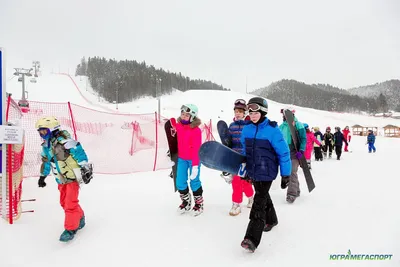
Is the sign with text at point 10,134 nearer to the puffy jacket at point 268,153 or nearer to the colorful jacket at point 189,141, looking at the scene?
the colorful jacket at point 189,141

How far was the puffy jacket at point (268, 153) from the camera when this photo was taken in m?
3.16

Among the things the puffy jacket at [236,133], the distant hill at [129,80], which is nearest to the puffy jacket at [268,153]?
the puffy jacket at [236,133]

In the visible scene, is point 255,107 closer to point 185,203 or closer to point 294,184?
point 185,203

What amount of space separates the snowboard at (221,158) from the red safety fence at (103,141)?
14.2ft

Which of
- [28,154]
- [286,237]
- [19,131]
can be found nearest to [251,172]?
Answer: [286,237]

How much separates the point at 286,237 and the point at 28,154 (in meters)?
7.38

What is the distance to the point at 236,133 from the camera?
448 centimetres

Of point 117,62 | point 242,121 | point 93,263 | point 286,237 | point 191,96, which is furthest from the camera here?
point 117,62

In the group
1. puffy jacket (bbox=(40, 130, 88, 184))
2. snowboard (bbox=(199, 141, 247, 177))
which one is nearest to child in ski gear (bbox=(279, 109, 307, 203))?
snowboard (bbox=(199, 141, 247, 177))

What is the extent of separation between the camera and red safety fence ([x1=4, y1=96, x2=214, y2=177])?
26.4 ft

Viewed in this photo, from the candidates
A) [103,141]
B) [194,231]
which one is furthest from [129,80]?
[194,231]

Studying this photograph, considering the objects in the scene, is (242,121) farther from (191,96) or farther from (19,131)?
(191,96)

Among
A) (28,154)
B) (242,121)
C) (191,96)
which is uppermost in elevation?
(191,96)

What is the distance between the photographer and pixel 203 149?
3475 millimetres
